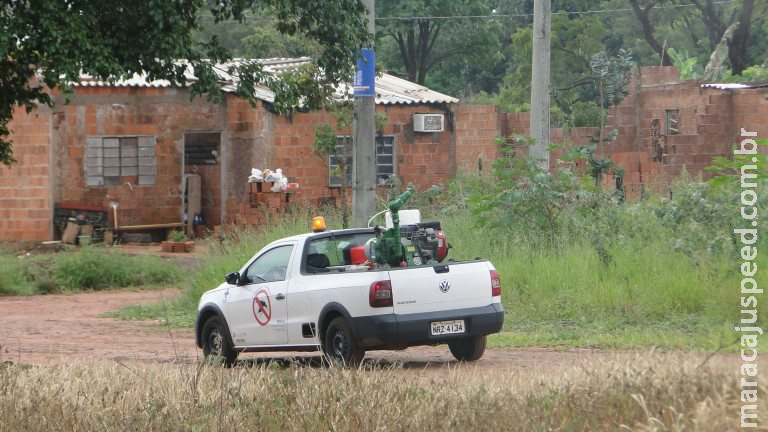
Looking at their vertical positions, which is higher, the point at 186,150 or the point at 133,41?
the point at 133,41

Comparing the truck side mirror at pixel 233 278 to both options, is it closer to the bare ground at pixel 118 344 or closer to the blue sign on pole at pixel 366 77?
the bare ground at pixel 118 344

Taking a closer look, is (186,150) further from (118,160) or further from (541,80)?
(541,80)

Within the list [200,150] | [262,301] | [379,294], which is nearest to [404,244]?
[379,294]

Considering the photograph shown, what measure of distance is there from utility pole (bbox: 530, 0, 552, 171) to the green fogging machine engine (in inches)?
264

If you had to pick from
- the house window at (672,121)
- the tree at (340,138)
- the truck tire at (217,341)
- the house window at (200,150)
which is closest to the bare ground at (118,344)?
the truck tire at (217,341)

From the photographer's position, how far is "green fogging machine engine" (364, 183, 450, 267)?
10406 millimetres

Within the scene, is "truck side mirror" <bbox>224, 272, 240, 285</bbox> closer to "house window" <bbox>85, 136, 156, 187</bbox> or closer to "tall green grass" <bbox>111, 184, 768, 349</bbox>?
"tall green grass" <bbox>111, 184, 768, 349</bbox>

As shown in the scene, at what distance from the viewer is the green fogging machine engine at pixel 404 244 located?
1041 centimetres

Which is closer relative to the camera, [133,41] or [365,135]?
[133,41]

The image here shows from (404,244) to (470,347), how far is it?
1379 millimetres

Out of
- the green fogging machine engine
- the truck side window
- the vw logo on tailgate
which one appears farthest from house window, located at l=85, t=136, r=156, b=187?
the vw logo on tailgate

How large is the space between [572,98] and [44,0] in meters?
28.4

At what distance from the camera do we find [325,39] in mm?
12367

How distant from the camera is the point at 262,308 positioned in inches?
453
